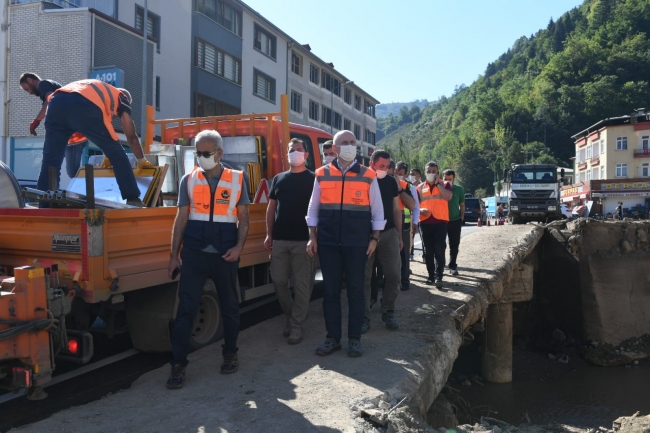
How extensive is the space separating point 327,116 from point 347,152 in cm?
3845

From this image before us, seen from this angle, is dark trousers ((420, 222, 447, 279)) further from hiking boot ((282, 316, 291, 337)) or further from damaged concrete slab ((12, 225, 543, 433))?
hiking boot ((282, 316, 291, 337))

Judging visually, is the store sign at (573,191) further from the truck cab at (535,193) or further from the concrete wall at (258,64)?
the concrete wall at (258,64)

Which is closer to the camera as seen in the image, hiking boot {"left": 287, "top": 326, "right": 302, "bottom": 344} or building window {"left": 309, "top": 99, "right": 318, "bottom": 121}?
hiking boot {"left": 287, "top": 326, "right": 302, "bottom": 344}

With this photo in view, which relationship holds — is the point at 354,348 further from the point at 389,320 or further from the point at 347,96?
the point at 347,96

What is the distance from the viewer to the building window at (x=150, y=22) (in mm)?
22109

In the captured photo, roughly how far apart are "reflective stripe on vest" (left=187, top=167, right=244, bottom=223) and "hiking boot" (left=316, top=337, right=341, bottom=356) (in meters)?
1.39

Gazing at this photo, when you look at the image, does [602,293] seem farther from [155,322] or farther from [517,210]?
[155,322]

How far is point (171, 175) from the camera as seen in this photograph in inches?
275

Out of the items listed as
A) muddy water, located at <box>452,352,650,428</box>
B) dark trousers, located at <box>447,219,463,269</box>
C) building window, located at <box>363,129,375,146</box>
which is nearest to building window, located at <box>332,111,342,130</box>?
building window, located at <box>363,129,375,146</box>

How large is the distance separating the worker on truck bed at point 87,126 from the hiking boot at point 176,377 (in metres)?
1.85

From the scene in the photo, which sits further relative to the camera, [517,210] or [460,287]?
[517,210]

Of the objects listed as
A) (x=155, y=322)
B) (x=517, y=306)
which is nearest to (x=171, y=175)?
(x=155, y=322)

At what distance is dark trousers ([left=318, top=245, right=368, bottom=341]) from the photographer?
4961 millimetres

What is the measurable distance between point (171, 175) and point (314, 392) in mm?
3837
